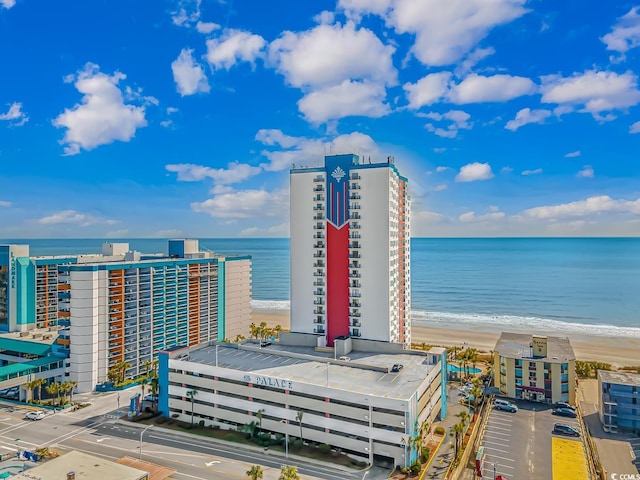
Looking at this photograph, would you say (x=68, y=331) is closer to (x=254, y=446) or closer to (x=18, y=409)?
(x=18, y=409)

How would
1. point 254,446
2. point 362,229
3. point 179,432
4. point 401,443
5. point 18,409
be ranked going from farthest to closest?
point 362,229 → point 18,409 → point 179,432 → point 254,446 → point 401,443

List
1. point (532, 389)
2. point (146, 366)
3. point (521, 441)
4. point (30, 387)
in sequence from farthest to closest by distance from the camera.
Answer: point (146, 366) < point (532, 389) < point (30, 387) < point (521, 441)

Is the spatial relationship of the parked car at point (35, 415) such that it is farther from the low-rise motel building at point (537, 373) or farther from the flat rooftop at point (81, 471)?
the low-rise motel building at point (537, 373)

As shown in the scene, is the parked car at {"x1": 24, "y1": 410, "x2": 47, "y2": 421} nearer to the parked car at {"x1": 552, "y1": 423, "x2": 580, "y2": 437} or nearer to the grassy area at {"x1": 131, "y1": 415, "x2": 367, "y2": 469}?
the grassy area at {"x1": 131, "y1": 415, "x2": 367, "y2": 469}

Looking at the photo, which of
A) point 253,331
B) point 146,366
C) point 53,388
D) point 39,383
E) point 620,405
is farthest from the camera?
point 253,331

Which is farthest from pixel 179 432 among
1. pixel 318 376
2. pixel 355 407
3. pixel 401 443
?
pixel 401 443

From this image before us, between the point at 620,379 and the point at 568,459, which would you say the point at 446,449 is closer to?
the point at 568,459

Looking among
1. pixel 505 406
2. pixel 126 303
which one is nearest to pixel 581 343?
pixel 505 406
